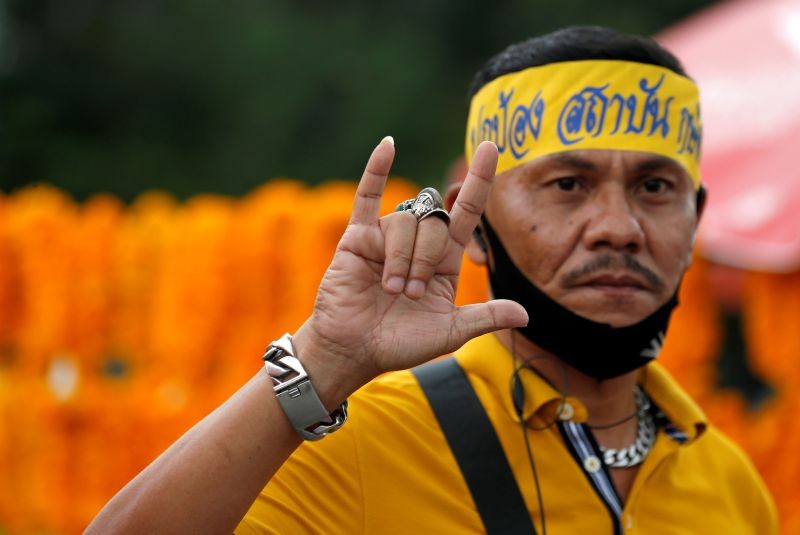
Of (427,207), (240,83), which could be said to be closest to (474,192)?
(427,207)

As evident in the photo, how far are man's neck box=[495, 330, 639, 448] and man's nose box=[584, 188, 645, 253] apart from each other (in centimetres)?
28

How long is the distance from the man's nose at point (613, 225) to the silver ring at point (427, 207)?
0.61 meters

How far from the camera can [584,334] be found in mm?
2703

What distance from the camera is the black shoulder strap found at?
2.46m

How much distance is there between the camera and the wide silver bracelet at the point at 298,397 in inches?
84.1

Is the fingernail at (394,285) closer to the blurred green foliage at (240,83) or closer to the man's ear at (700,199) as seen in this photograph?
the man's ear at (700,199)

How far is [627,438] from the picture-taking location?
286cm

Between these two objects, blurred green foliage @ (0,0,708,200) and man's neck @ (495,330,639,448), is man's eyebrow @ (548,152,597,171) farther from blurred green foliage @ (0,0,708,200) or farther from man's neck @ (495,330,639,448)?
blurred green foliage @ (0,0,708,200)

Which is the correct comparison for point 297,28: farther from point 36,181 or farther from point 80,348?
point 80,348

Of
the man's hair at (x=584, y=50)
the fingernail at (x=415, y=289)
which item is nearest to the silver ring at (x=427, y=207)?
the fingernail at (x=415, y=289)

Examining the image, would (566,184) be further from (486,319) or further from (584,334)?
(486,319)

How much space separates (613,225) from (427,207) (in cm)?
66

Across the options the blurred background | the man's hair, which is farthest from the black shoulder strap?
the blurred background

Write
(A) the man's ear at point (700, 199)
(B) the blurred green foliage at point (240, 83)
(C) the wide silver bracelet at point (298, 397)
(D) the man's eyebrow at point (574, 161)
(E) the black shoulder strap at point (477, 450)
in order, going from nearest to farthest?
(C) the wide silver bracelet at point (298, 397), (E) the black shoulder strap at point (477, 450), (D) the man's eyebrow at point (574, 161), (A) the man's ear at point (700, 199), (B) the blurred green foliage at point (240, 83)
